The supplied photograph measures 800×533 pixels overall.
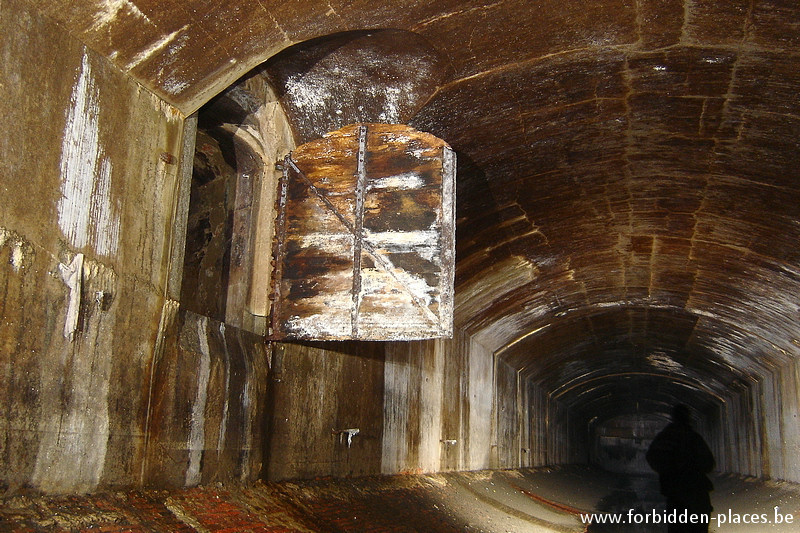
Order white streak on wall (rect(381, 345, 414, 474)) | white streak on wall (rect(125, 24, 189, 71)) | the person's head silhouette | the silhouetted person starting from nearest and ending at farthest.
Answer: white streak on wall (rect(125, 24, 189, 71)) < white streak on wall (rect(381, 345, 414, 474)) < the silhouetted person < the person's head silhouette

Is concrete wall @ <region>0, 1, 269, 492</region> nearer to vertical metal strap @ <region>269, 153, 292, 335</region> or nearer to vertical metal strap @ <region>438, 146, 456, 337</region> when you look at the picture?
vertical metal strap @ <region>269, 153, 292, 335</region>

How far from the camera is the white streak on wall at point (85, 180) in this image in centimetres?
373

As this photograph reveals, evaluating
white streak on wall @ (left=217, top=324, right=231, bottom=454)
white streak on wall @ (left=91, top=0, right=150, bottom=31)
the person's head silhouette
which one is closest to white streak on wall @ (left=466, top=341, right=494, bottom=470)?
white streak on wall @ (left=217, top=324, right=231, bottom=454)

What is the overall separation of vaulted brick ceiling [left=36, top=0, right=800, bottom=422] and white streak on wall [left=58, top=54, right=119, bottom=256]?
332mm

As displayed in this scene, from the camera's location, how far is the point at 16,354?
3357mm

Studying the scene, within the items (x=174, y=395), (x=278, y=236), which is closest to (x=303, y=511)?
(x=174, y=395)

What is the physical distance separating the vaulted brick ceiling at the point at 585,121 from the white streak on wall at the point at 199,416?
162cm

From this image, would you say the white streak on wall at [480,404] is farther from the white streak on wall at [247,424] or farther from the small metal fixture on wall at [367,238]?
the white streak on wall at [247,424]

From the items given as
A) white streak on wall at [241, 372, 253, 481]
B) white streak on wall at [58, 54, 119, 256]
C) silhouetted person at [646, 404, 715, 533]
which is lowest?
silhouetted person at [646, 404, 715, 533]

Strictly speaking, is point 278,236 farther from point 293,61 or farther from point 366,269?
point 293,61

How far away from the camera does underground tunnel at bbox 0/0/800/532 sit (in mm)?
3684

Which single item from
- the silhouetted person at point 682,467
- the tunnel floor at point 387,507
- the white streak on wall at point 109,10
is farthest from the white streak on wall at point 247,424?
the silhouetted person at point 682,467

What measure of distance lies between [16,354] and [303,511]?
119 inches

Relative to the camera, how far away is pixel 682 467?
97.9 feet
